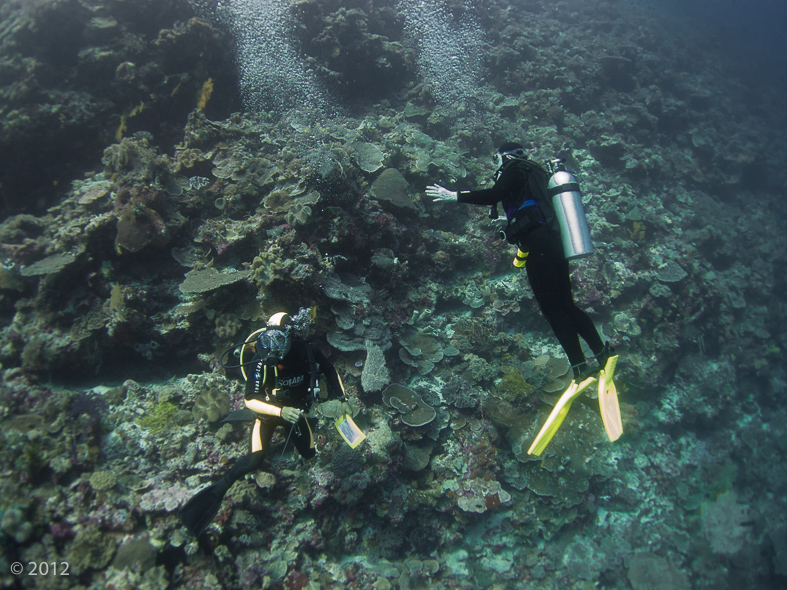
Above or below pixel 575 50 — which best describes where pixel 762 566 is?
below

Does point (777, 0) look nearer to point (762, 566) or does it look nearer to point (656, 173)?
point (656, 173)

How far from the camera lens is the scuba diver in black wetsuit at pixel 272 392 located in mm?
3523

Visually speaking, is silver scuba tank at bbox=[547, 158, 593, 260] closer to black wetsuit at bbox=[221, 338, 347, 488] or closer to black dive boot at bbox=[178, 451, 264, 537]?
black wetsuit at bbox=[221, 338, 347, 488]

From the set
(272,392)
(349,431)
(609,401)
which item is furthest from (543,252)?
(272,392)

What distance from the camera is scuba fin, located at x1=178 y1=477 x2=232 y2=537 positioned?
3.64 metres

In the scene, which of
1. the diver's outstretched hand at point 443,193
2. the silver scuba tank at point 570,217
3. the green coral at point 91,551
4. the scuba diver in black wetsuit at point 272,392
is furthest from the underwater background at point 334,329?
the silver scuba tank at point 570,217

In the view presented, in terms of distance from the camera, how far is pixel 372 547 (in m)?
5.22

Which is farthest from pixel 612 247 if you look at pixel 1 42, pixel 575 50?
pixel 1 42

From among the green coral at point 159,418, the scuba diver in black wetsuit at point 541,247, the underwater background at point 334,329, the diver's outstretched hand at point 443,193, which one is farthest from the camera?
the green coral at point 159,418

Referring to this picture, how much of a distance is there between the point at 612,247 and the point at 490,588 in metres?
9.15

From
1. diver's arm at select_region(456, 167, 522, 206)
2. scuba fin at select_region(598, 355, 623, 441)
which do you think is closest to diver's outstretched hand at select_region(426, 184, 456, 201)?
diver's arm at select_region(456, 167, 522, 206)

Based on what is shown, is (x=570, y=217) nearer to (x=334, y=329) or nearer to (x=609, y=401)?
(x=609, y=401)

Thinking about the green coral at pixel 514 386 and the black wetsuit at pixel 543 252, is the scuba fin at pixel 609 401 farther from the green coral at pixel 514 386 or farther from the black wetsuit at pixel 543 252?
the green coral at pixel 514 386

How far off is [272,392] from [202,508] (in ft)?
5.16
